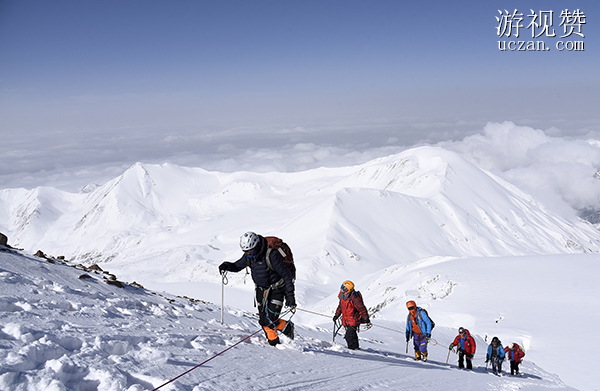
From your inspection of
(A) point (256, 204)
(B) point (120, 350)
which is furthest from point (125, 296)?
(A) point (256, 204)

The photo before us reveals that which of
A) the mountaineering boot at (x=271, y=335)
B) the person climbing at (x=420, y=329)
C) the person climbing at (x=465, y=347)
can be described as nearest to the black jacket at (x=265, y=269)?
the mountaineering boot at (x=271, y=335)

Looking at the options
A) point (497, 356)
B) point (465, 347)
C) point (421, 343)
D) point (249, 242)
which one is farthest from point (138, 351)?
point (497, 356)

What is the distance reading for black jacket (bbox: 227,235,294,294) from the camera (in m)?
7.47

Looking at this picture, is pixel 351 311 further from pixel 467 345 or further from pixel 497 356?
pixel 497 356

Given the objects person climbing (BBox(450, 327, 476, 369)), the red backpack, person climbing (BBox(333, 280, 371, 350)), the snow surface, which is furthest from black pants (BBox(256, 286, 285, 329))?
person climbing (BBox(450, 327, 476, 369))

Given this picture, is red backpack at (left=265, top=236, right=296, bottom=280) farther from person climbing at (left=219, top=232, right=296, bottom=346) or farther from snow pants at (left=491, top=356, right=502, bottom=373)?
snow pants at (left=491, top=356, right=502, bottom=373)

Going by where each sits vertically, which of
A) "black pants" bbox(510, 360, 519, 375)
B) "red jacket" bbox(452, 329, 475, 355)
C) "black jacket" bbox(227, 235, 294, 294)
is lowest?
"black pants" bbox(510, 360, 519, 375)

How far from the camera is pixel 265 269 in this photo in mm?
7660

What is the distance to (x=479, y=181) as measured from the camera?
110375mm

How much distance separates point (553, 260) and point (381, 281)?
14561 mm

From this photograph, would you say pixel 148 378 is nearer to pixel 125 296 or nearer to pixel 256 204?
pixel 125 296

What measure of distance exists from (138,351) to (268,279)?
2.61 meters

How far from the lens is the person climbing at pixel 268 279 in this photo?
743 centimetres

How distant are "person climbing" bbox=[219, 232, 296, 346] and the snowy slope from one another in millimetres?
516
